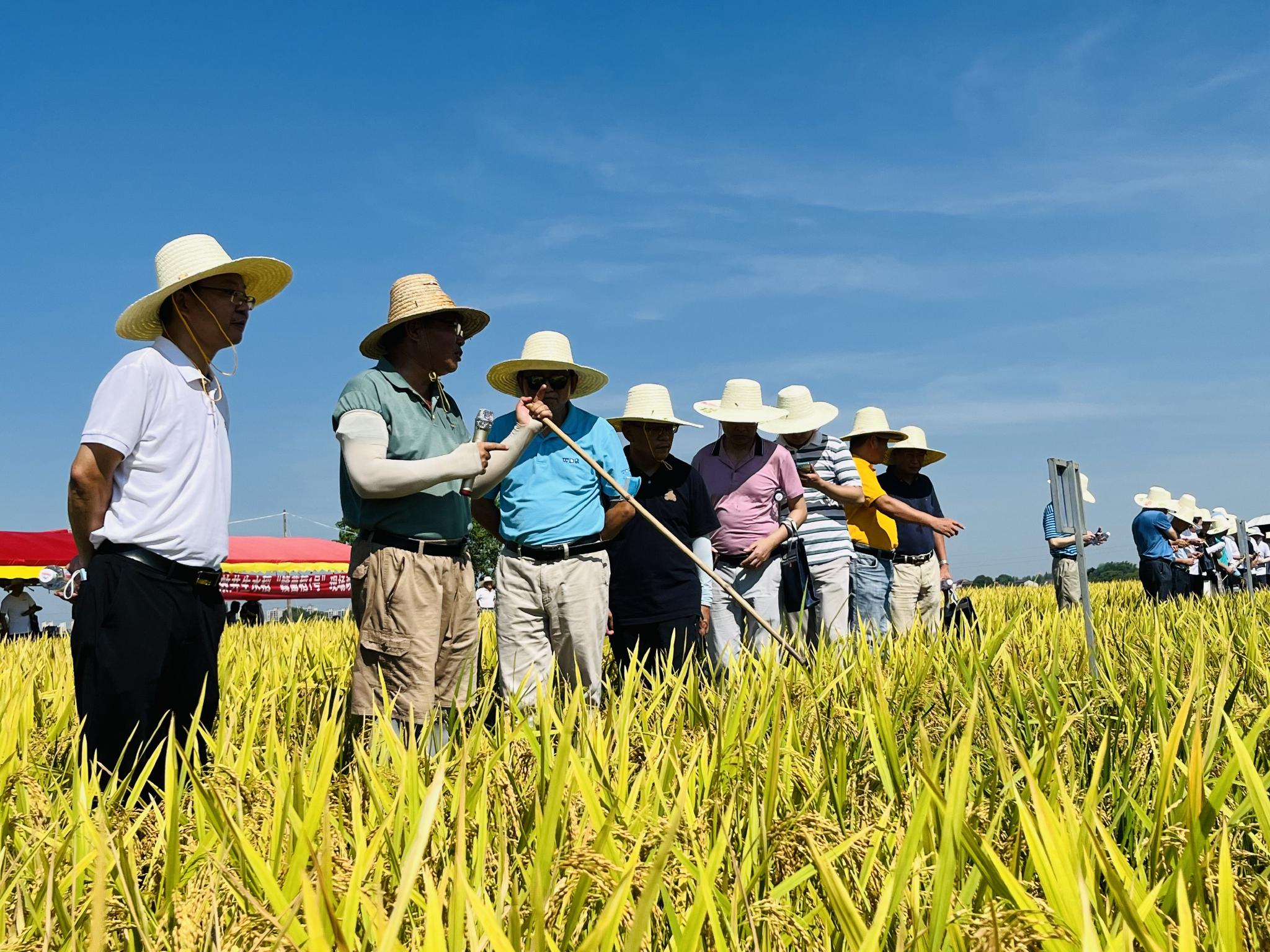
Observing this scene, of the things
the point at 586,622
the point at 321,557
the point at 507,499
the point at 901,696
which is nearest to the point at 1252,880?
the point at 901,696

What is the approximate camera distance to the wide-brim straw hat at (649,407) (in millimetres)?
4672

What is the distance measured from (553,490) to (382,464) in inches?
39.6

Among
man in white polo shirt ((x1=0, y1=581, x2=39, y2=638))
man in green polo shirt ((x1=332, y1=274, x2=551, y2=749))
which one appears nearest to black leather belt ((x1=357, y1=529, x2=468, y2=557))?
man in green polo shirt ((x1=332, y1=274, x2=551, y2=749))

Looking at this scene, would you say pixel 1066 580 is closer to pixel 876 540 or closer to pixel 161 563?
pixel 876 540

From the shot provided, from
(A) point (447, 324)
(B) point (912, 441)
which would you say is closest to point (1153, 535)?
(B) point (912, 441)

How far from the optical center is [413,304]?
3354 millimetres

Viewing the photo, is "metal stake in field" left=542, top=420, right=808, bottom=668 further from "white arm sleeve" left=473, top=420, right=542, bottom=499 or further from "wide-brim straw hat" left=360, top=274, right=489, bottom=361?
"wide-brim straw hat" left=360, top=274, right=489, bottom=361

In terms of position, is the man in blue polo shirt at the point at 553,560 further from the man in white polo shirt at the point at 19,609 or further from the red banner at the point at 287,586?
the red banner at the point at 287,586

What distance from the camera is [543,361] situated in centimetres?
414

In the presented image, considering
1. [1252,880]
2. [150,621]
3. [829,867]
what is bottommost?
[1252,880]

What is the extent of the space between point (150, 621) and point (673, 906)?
1.52 meters

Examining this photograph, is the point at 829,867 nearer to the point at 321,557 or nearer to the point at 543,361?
the point at 543,361

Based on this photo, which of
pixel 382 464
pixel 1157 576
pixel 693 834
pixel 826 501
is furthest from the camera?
pixel 1157 576

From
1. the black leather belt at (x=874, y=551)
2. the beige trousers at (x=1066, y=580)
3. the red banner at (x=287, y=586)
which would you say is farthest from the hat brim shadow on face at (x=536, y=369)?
the red banner at (x=287, y=586)
